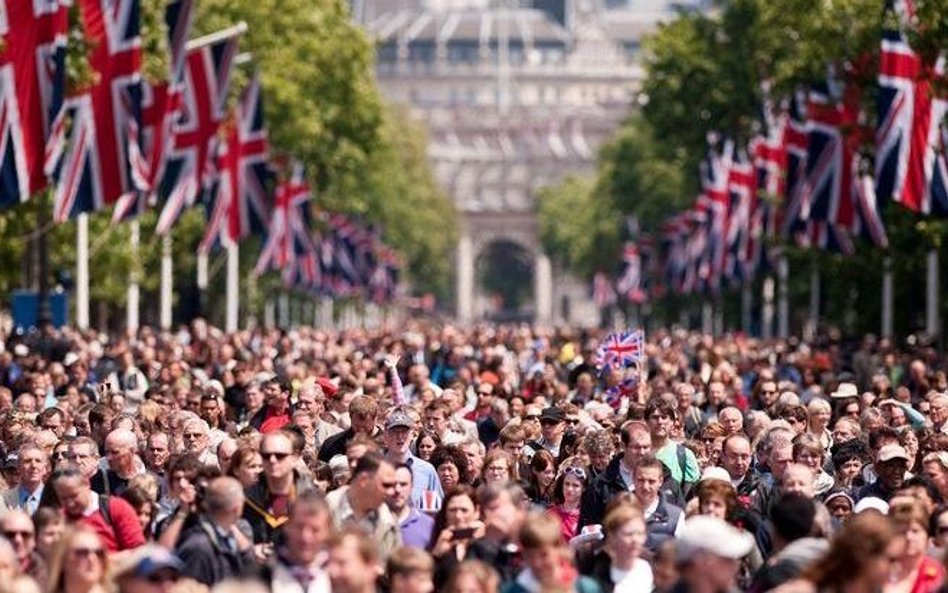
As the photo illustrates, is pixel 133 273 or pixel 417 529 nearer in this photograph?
pixel 417 529

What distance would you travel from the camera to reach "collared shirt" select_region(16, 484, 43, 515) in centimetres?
1903

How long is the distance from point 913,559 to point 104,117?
2794 cm

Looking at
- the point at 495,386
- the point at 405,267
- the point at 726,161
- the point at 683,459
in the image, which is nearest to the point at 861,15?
the point at 726,161

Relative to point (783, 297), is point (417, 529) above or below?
above

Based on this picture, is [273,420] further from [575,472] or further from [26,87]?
[26,87]

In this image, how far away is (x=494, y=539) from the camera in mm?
15664

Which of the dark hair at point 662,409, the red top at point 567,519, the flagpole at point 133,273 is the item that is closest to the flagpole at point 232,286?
the flagpole at point 133,273

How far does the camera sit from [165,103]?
47781 millimetres

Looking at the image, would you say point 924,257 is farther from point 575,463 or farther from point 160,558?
point 160,558

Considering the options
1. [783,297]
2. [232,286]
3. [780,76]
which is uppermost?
[780,76]

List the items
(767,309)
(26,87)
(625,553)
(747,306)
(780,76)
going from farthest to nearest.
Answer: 1. (747,306)
2. (767,309)
3. (780,76)
4. (26,87)
5. (625,553)

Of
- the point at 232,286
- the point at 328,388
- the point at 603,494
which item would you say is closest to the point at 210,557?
the point at 603,494

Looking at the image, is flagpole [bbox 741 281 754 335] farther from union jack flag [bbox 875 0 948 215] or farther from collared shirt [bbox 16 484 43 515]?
collared shirt [bbox 16 484 43 515]

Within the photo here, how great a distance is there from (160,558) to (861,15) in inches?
1936
